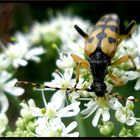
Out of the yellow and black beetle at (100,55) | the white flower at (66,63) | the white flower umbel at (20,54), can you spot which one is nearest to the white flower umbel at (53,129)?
the yellow and black beetle at (100,55)

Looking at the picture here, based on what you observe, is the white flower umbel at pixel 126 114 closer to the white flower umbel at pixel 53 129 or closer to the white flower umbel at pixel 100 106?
the white flower umbel at pixel 100 106

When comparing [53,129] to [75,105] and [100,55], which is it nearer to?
[75,105]

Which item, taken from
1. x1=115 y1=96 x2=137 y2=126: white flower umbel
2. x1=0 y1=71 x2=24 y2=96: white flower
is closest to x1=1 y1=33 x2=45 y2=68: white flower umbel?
x1=0 y1=71 x2=24 y2=96: white flower

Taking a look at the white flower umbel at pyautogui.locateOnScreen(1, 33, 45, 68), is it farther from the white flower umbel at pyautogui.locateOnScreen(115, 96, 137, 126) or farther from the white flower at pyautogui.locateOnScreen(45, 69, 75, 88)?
the white flower umbel at pyautogui.locateOnScreen(115, 96, 137, 126)

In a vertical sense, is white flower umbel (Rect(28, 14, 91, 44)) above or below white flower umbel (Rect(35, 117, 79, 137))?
above

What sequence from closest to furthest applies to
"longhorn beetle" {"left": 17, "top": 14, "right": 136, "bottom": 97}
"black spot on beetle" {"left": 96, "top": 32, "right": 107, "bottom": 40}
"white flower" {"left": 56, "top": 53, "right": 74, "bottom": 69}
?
"longhorn beetle" {"left": 17, "top": 14, "right": 136, "bottom": 97}, "black spot on beetle" {"left": 96, "top": 32, "right": 107, "bottom": 40}, "white flower" {"left": 56, "top": 53, "right": 74, "bottom": 69}

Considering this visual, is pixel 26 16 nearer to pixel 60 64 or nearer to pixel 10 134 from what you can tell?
pixel 60 64
